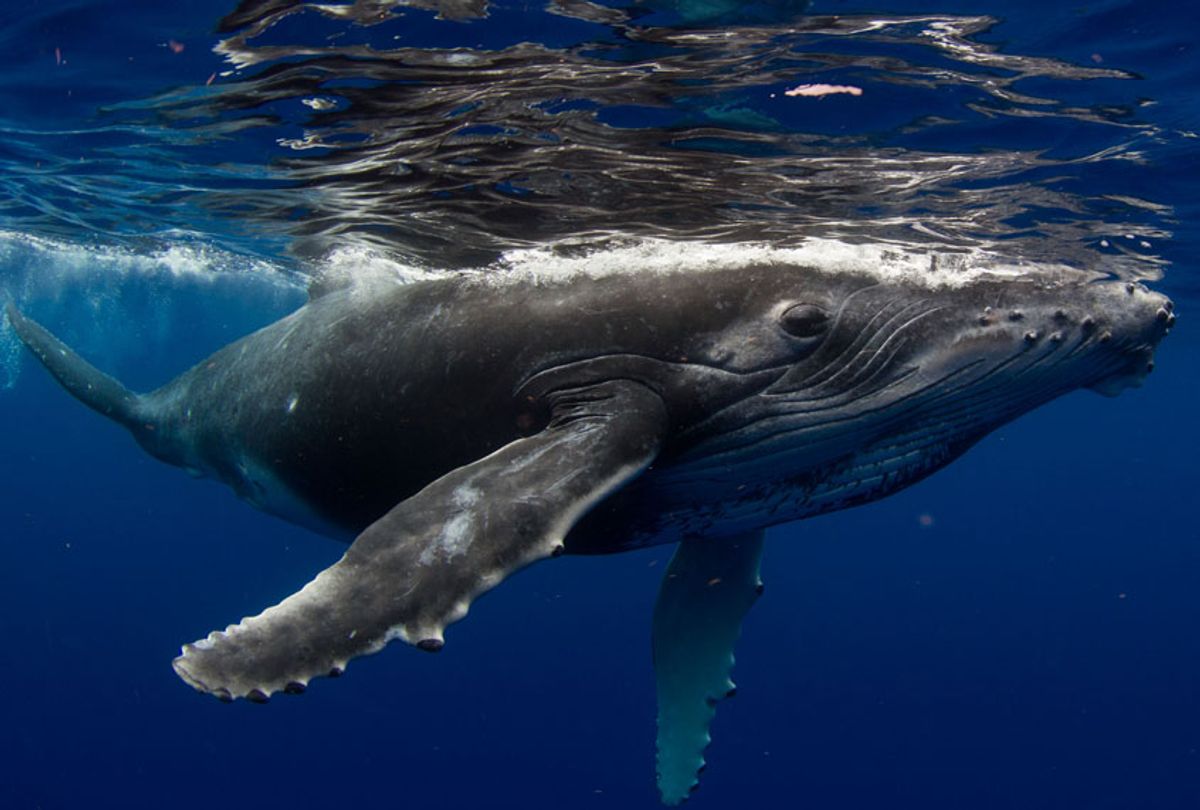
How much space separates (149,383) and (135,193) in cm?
12738

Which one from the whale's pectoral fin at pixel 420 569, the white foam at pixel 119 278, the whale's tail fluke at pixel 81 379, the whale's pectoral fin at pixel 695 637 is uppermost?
the whale's pectoral fin at pixel 420 569

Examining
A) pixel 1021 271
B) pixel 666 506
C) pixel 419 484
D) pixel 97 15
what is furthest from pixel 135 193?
pixel 1021 271

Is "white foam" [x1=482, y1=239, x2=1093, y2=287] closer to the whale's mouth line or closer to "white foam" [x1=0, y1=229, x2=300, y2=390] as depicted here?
the whale's mouth line

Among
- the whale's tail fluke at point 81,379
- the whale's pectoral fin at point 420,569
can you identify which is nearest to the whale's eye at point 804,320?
the whale's pectoral fin at point 420,569

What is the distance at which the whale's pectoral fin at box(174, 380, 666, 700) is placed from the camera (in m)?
4.10

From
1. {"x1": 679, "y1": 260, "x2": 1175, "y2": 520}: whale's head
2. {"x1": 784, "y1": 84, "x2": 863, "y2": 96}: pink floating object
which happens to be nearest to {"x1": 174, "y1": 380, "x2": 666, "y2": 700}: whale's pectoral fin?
{"x1": 679, "y1": 260, "x2": 1175, "y2": 520}: whale's head

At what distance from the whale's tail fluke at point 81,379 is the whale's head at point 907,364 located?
785 cm

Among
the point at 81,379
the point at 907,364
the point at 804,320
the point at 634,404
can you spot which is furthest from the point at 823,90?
the point at 81,379

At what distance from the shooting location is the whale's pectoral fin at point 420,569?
4102 mm

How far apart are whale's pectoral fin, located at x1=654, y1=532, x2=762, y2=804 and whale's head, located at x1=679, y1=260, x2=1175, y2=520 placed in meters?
2.21

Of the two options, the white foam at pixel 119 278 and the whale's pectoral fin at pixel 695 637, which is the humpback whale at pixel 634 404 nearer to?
the whale's pectoral fin at pixel 695 637

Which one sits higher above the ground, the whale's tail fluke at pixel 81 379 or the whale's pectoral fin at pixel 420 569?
the whale's pectoral fin at pixel 420 569

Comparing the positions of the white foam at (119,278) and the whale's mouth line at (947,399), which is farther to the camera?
the white foam at (119,278)

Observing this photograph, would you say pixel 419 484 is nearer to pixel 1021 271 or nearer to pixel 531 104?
pixel 1021 271
